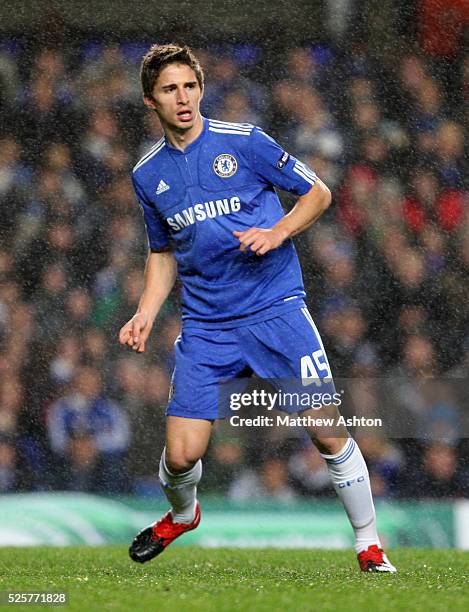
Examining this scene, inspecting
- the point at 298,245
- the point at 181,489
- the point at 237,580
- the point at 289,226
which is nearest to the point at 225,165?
the point at 289,226

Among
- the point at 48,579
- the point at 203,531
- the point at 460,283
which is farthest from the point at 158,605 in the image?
the point at 460,283

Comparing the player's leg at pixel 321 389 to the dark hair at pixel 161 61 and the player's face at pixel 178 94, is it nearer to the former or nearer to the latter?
the player's face at pixel 178 94

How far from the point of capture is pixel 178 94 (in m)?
5.06

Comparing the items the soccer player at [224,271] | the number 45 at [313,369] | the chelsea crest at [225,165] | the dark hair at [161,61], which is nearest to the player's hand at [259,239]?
the soccer player at [224,271]

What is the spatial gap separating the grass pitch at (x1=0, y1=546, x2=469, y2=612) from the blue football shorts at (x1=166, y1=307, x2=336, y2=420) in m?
0.70

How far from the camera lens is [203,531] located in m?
7.86

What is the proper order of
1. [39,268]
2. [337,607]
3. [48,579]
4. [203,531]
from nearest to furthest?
[337,607] → [48,579] → [203,531] → [39,268]

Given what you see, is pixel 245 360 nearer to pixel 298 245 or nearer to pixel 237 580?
pixel 237 580

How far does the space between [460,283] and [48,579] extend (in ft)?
14.6

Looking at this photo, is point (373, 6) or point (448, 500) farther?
point (373, 6)

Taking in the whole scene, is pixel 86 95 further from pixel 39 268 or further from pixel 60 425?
pixel 60 425

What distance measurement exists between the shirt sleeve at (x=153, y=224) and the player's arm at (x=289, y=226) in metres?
0.53

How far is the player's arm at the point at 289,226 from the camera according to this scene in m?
4.73

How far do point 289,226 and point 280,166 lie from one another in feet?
1.14
